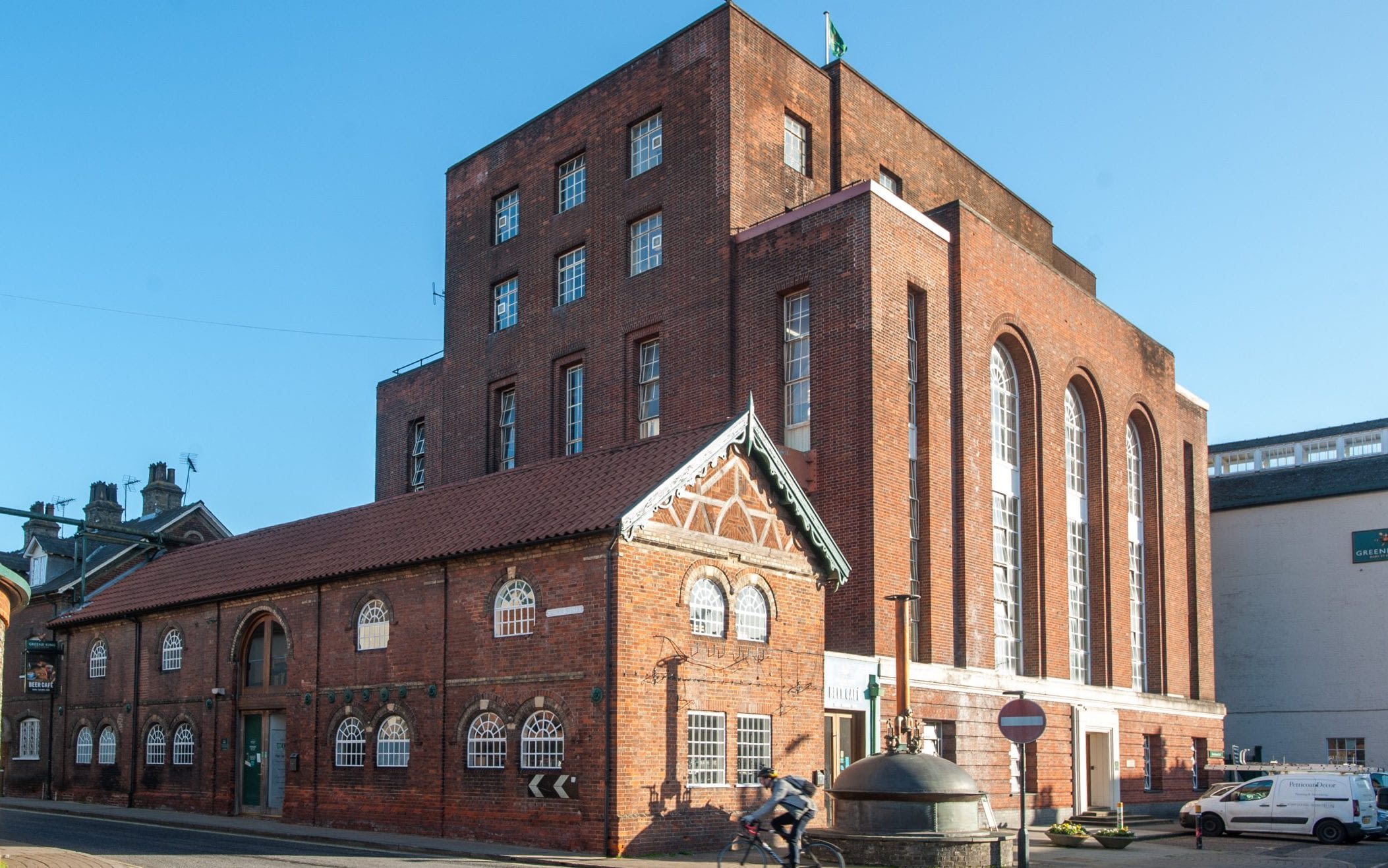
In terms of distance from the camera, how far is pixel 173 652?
32.4 metres

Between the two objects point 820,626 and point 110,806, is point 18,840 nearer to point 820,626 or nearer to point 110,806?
point 110,806

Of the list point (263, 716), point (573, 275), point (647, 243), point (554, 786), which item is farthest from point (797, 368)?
point (263, 716)

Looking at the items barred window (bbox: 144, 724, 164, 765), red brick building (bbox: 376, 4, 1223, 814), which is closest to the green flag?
red brick building (bbox: 376, 4, 1223, 814)

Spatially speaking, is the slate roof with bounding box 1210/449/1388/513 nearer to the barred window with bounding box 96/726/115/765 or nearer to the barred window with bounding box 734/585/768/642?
the barred window with bounding box 734/585/768/642

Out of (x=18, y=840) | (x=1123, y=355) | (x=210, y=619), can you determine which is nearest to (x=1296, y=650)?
(x=1123, y=355)

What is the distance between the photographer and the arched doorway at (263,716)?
29.2 metres

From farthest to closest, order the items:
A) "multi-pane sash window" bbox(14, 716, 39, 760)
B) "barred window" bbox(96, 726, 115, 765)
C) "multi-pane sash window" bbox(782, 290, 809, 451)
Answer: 1. "multi-pane sash window" bbox(14, 716, 39, 760)
2. "barred window" bbox(96, 726, 115, 765)
3. "multi-pane sash window" bbox(782, 290, 809, 451)

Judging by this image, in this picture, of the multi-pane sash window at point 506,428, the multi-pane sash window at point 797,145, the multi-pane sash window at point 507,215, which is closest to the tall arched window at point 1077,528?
the multi-pane sash window at point 797,145

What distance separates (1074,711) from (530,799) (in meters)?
18.6

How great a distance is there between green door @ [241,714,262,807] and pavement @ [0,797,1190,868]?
550 millimetres

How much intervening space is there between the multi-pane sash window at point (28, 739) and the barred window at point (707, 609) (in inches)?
914

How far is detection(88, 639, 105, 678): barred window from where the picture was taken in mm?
34812

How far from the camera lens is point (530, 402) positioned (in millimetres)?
39219

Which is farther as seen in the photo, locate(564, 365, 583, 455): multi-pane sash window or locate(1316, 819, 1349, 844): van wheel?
locate(564, 365, 583, 455): multi-pane sash window
